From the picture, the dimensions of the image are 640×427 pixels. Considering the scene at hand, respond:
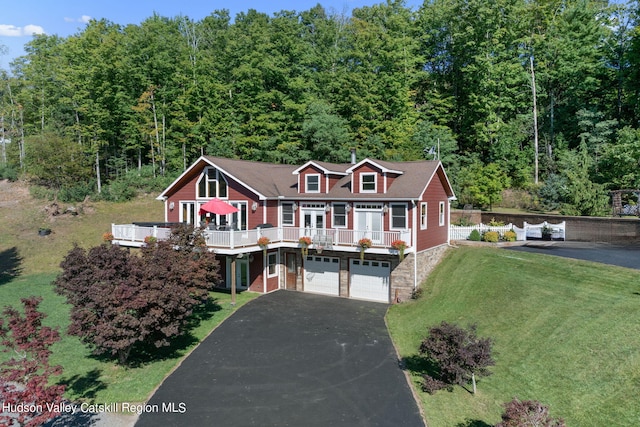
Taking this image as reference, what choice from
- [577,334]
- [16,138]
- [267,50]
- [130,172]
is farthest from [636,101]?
[16,138]

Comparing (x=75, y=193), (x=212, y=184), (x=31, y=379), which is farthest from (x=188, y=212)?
(x=75, y=193)

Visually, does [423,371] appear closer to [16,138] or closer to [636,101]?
[636,101]

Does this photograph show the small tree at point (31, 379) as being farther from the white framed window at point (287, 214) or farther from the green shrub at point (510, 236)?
A: the green shrub at point (510, 236)

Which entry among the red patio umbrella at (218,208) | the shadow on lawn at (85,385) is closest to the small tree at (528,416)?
the shadow on lawn at (85,385)

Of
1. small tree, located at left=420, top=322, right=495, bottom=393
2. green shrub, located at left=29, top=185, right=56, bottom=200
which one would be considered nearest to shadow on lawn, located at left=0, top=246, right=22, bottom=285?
green shrub, located at left=29, top=185, right=56, bottom=200

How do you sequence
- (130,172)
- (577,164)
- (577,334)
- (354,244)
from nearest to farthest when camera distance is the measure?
(577,334)
(354,244)
(577,164)
(130,172)

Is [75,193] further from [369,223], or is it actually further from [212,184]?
[369,223]

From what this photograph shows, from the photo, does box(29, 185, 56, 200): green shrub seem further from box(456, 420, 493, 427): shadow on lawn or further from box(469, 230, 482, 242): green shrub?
box(456, 420, 493, 427): shadow on lawn
